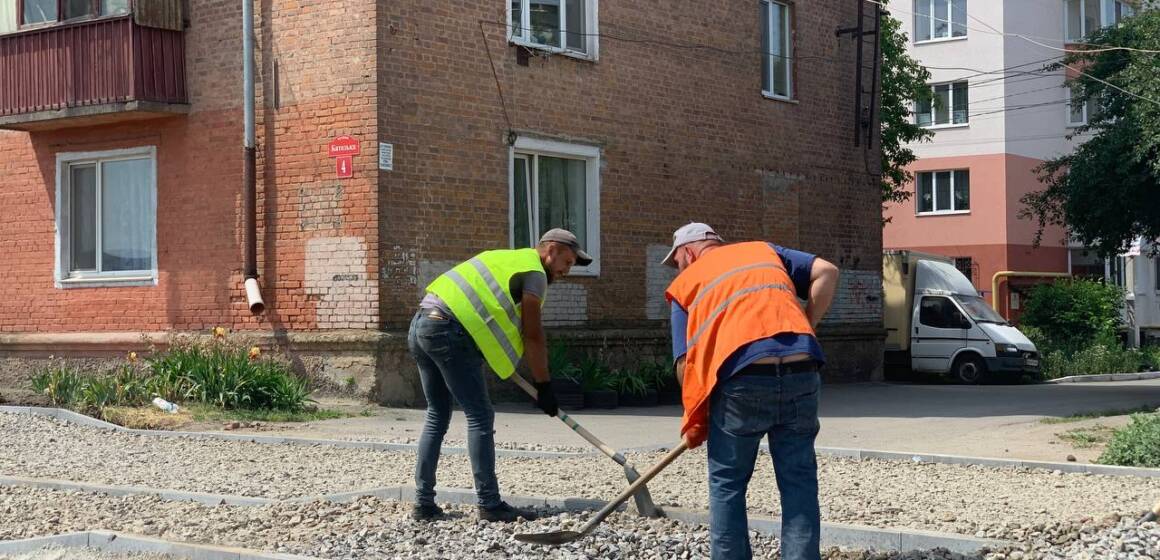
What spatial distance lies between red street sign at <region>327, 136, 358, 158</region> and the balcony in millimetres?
2350

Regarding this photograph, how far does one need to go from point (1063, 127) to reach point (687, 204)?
23.5 meters

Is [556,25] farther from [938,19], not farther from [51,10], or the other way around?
[938,19]

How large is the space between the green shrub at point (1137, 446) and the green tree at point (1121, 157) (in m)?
9.13

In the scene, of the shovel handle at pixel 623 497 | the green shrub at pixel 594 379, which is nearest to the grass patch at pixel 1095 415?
the green shrub at pixel 594 379

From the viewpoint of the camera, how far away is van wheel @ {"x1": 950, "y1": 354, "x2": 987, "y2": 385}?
2334 cm

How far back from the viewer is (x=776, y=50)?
20.5 m

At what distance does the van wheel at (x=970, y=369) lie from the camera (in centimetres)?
2334

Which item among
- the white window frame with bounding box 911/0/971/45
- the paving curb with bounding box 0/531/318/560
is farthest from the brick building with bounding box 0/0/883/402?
the white window frame with bounding box 911/0/971/45

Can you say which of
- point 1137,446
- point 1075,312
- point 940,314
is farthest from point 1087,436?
point 1075,312

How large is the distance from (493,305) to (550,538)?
136 cm

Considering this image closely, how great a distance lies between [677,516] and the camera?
7215mm

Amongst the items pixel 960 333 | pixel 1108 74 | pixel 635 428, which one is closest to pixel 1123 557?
pixel 635 428

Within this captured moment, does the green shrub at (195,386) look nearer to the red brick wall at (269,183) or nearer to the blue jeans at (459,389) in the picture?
the red brick wall at (269,183)

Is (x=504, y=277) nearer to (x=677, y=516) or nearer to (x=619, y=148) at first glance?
(x=677, y=516)
